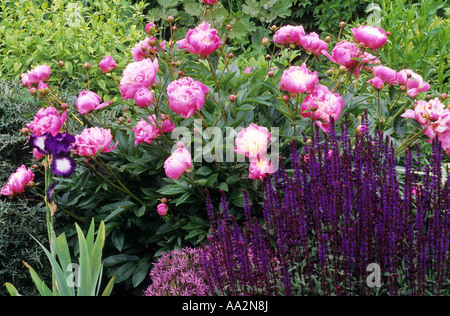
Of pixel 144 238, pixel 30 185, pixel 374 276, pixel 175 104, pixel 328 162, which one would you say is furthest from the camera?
pixel 144 238

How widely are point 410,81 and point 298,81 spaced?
0.53 m

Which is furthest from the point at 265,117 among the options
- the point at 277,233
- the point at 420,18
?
the point at 420,18

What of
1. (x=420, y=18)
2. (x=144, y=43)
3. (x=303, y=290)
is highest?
(x=420, y=18)

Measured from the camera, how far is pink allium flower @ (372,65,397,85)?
6.64 feet

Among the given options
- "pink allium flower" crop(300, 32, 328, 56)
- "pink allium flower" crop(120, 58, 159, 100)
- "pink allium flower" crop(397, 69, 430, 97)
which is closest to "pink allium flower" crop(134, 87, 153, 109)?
"pink allium flower" crop(120, 58, 159, 100)

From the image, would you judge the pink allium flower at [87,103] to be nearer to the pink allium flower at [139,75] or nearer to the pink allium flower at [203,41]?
the pink allium flower at [139,75]

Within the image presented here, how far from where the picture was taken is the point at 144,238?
231cm

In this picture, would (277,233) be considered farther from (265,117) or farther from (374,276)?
(265,117)

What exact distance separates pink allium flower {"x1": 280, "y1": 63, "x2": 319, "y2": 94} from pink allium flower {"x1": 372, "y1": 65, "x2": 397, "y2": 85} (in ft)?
0.97

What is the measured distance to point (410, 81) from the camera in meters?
2.08

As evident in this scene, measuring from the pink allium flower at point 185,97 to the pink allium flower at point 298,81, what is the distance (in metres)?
0.34

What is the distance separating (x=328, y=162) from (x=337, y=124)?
64 cm

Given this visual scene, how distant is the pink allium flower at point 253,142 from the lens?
184 centimetres

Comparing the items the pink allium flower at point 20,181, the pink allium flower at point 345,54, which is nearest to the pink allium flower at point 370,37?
the pink allium flower at point 345,54
